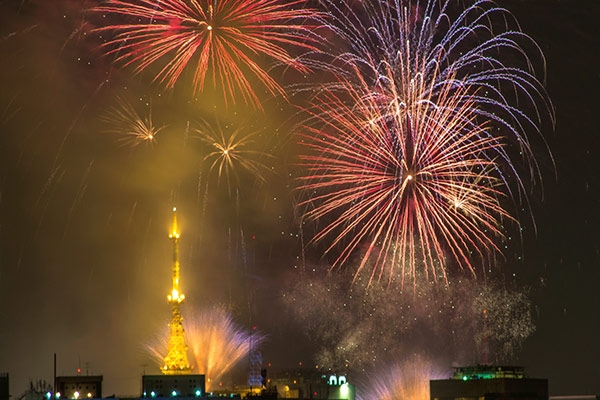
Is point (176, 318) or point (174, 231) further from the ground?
point (174, 231)

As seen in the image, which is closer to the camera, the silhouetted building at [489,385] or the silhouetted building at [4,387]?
the silhouetted building at [4,387]

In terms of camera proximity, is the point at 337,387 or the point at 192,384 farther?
the point at 337,387

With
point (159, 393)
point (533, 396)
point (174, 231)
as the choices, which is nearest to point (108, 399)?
point (159, 393)

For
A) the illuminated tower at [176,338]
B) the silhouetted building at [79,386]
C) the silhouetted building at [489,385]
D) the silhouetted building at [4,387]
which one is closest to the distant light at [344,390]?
the silhouetted building at [489,385]

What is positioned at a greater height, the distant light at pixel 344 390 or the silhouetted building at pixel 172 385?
the silhouetted building at pixel 172 385

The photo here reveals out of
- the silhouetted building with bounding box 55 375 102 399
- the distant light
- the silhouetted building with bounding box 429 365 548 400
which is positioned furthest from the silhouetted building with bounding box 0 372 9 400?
the silhouetted building with bounding box 429 365 548 400

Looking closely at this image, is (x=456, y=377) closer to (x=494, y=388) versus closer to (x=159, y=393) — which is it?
(x=494, y=388)

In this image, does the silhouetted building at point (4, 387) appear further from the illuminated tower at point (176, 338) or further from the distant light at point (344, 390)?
the distant light at point (344, 390)
